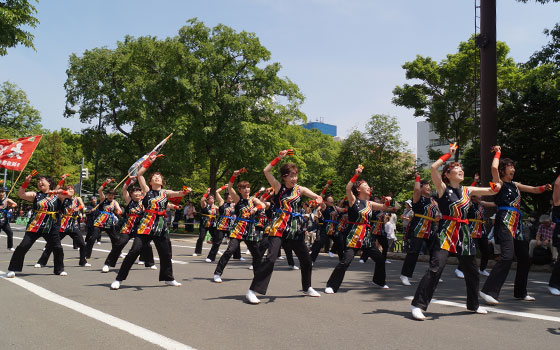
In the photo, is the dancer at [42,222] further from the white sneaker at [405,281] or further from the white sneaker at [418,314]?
the white sneaker at [418,314]

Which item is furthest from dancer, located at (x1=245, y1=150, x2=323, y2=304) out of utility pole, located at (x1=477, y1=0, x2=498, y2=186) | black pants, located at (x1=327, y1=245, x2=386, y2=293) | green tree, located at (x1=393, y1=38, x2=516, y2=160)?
green tree, located at (x1=393, y1=38, x2=516, y2=160)

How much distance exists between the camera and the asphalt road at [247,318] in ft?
15.5

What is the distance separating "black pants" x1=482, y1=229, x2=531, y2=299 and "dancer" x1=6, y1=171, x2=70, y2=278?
7868 mm

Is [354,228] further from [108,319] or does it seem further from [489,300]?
[108,319]

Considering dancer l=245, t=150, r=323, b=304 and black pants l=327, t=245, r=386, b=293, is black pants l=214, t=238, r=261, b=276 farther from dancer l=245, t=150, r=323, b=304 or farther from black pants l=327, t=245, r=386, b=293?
dancer l=245, t=150, r=323, b=304

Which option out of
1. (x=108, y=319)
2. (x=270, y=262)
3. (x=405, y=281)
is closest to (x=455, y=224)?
(x=270, y=262)

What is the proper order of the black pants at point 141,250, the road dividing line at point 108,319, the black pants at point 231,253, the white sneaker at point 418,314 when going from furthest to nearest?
the black pants at point 231,253
the black pants at point 141,250
the white sneaker at point 418,314
the road dividing line at point 108,319

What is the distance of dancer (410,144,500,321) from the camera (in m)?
5.86

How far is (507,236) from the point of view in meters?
7.00

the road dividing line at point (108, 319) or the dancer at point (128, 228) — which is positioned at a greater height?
the dancer at point (128, 228)

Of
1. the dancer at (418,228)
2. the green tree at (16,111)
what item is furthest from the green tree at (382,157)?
the green tree at (16,111)

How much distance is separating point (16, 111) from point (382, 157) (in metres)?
45.8

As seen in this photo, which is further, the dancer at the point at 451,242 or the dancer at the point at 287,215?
the dancer at the point at 287,215

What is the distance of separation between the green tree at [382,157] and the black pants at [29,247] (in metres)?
26.1
